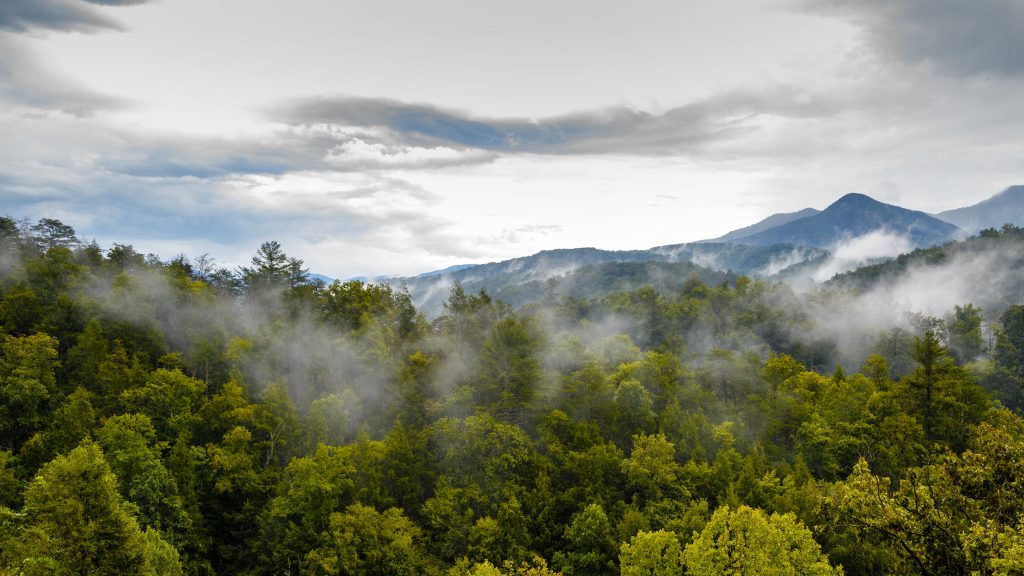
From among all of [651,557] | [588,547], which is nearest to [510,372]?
[588,547]

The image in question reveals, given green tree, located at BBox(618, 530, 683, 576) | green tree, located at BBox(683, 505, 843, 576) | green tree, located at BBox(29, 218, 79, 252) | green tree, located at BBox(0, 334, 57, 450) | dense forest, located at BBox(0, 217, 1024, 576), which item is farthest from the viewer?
green tree, located at BBox(29, 218, 79, 252)

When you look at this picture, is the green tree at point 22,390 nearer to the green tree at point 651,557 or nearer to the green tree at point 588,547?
the green tree at point 588,547

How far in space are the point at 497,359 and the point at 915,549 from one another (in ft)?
162

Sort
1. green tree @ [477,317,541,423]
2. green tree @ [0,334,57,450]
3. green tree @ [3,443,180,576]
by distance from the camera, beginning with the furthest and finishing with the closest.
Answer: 1. green tree @ [477,317,541,423]
2. green tree @ [0,334,57,450]
3. green tree @ [3,443,180,576]

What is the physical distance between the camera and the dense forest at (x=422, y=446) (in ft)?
94.1

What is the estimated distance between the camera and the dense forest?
94.1 feet

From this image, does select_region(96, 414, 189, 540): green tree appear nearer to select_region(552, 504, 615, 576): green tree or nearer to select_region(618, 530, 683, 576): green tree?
select_region(552, 504, 615, 576): green tree

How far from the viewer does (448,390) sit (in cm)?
6462

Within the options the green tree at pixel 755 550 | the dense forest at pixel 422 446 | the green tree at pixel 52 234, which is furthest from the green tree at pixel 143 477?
the green tree at pixel 52 234

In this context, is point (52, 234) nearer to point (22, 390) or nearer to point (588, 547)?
point (22, 390)

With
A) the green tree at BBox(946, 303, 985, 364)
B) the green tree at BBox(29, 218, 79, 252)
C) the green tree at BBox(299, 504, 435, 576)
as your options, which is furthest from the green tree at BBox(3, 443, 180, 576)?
the green tree at BBox(946, 303, 985, 364)

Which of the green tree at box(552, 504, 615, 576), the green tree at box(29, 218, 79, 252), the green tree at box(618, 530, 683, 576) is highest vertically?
the green tree at box(29, 218, 79, 252)

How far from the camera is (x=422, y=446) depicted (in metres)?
54.1

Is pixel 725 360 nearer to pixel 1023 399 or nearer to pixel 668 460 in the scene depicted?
pixel 668 460
